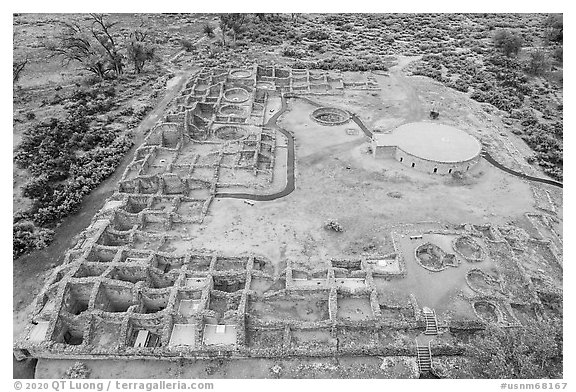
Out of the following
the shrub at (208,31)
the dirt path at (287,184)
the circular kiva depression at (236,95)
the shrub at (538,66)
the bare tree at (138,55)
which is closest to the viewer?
the dirt path at (287,184)

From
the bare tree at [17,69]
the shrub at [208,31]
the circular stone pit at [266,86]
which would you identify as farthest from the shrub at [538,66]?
the bare tree at [17,69]

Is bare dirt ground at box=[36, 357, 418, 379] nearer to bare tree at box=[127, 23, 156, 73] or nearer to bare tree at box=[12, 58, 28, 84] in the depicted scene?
bare tree at box=[12, 58, 28, 84]

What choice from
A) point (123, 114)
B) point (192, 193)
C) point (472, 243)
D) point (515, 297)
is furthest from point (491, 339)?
point (123, 114)

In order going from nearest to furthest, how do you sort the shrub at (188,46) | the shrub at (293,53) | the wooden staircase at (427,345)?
the wooden staircase at (427,345), the shrub at (293,53), the shrub at (188,46)

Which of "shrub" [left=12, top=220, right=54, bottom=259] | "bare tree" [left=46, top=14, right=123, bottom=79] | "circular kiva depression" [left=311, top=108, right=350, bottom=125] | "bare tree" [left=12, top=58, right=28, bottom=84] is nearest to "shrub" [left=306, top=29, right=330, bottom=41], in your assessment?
"circular kiva depression" [left=311, top=108, right=350, bottom=125]

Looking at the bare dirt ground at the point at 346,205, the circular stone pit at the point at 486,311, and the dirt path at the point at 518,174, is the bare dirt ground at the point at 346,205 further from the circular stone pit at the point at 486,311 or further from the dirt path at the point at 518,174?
the circular stone pit at the point at 486,311

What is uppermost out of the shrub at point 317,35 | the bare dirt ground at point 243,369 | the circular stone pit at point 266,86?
the shrub at point 317,35
